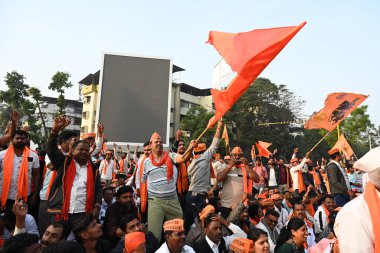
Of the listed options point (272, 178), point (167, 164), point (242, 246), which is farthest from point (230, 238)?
point (272, 178)

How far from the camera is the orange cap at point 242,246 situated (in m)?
4.21

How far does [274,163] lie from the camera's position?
466 inches

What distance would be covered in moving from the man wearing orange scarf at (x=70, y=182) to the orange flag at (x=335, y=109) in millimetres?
6462

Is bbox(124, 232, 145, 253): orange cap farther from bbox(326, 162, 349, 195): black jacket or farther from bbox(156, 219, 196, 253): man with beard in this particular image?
bbox(326, 162, 349, 195): black jacket

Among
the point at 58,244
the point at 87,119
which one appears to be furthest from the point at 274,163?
the point at 87,119

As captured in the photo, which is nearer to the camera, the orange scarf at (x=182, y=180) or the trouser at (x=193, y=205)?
the trouser at (x=193, y=205)

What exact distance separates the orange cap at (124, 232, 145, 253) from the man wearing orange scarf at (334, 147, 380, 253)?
7.90ft

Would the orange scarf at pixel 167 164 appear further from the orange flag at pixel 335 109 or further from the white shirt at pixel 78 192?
the orange flag at pixel 335 109

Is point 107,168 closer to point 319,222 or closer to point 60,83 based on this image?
point 319,222

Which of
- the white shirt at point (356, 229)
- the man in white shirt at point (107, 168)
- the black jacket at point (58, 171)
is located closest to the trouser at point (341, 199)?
the black jacket at point (58, 171)

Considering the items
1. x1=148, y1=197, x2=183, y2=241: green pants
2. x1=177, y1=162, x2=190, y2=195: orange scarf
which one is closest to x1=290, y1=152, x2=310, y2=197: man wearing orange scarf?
x1=177, y1=162, x2=190, y2=195: orange scarf

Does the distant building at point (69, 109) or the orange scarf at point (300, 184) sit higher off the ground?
the distant building at point (69, 109)

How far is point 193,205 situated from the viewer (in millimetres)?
6086

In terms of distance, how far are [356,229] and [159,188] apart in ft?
11.3
